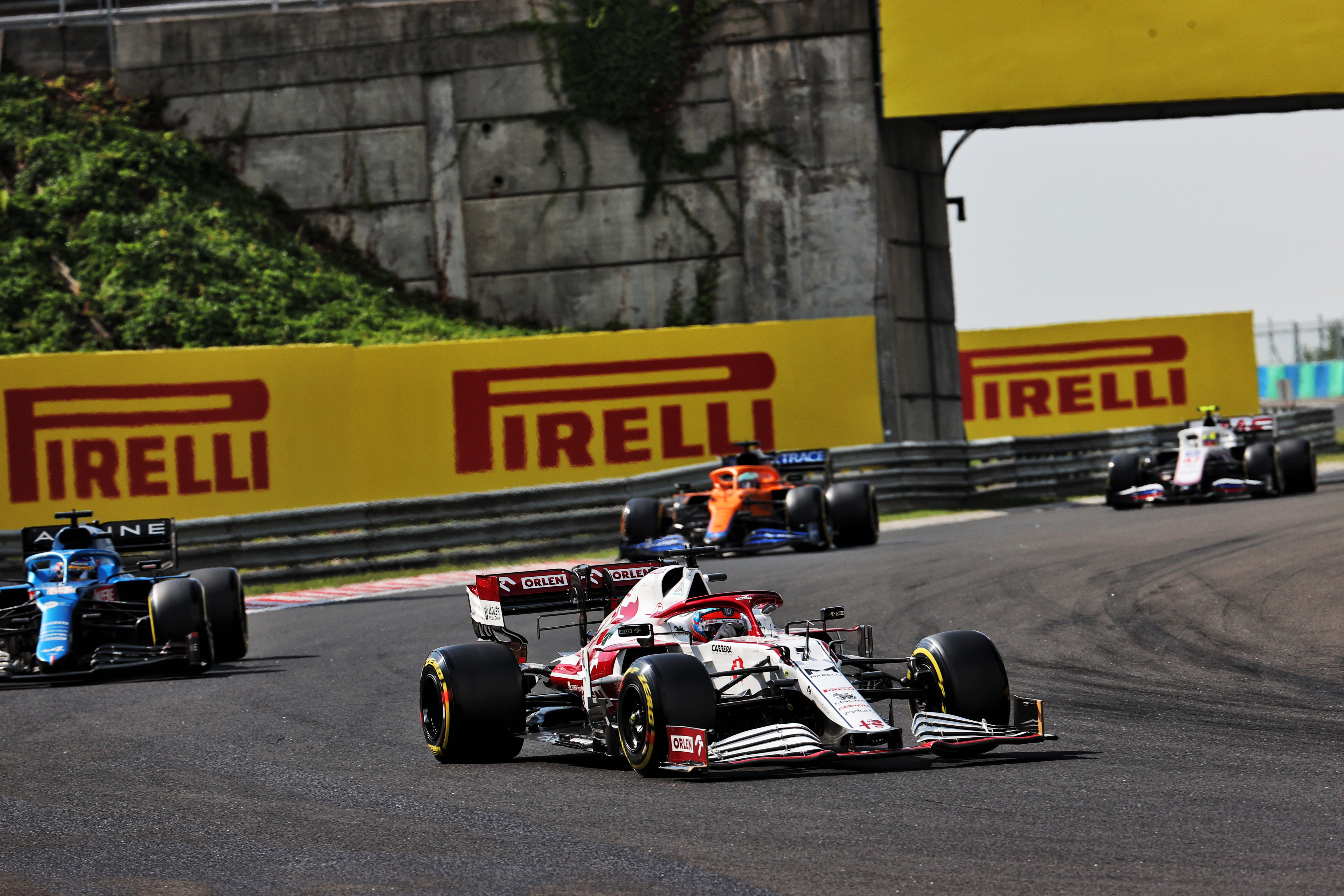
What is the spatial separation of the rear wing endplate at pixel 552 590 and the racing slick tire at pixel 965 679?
2.06 m

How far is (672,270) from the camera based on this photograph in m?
28.5

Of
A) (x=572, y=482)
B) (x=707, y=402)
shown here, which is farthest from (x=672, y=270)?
(x=572, y=482)

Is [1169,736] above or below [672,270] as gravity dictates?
below

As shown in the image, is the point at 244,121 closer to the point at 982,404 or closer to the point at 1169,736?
the point at 982,404

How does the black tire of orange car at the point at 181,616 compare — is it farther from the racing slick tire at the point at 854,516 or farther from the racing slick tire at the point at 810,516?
the racing slick tire at the point at 854,516

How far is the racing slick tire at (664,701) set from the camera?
297 inches

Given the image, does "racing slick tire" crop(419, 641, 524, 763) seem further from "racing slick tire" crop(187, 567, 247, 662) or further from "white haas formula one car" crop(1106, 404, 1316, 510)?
"white haas formula one car" crop(1106, 404, 1316, 510)

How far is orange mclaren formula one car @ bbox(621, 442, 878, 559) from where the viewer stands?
20516 millimetres

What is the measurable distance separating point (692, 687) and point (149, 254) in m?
22.4

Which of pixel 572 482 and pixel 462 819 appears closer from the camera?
pixel 462 819

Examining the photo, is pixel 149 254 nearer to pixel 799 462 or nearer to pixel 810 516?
pixel 799 462

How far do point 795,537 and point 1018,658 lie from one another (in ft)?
29.9

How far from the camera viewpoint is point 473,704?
28.7 feet

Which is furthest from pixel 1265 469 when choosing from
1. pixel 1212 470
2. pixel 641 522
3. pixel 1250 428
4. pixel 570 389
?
pixel 570 389
